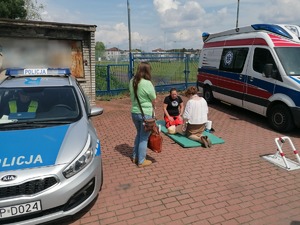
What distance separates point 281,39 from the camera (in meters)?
6.63

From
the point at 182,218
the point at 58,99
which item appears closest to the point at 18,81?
the point at 58,99

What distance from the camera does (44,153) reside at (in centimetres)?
270

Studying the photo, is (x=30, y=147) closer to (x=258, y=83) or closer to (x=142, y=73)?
(x=142, y=73)

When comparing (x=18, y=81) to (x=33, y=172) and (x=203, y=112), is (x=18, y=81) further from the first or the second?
(x=203, y=112)

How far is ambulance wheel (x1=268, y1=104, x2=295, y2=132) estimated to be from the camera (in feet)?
20.2

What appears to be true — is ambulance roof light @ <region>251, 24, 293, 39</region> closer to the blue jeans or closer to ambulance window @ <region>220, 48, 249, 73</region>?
ambulance window @ <region>220, 48, 249, 73</region>

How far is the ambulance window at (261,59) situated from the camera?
261 inches

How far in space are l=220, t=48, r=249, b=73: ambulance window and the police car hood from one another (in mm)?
5930

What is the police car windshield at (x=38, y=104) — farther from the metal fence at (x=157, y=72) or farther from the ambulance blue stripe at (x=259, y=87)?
the metal fence at (x=157, y=72)

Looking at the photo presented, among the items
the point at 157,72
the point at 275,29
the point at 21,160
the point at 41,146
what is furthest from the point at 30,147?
the point at 157,72

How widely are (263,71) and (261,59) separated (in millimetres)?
450

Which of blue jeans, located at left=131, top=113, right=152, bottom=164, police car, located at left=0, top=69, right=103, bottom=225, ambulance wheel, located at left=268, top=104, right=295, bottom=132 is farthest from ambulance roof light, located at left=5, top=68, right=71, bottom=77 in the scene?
ambulance wheel, located at left=268, top=104, right=295, bottom=132

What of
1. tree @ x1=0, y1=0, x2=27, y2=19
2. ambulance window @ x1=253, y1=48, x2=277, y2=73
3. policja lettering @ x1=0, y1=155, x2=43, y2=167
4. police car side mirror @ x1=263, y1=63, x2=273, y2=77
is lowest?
policja lettering @ x1=0, y1=155, x2=43, y2=167

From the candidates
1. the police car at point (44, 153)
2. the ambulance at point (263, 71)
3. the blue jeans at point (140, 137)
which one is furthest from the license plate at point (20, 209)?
the ambulance at point (263, 71)
